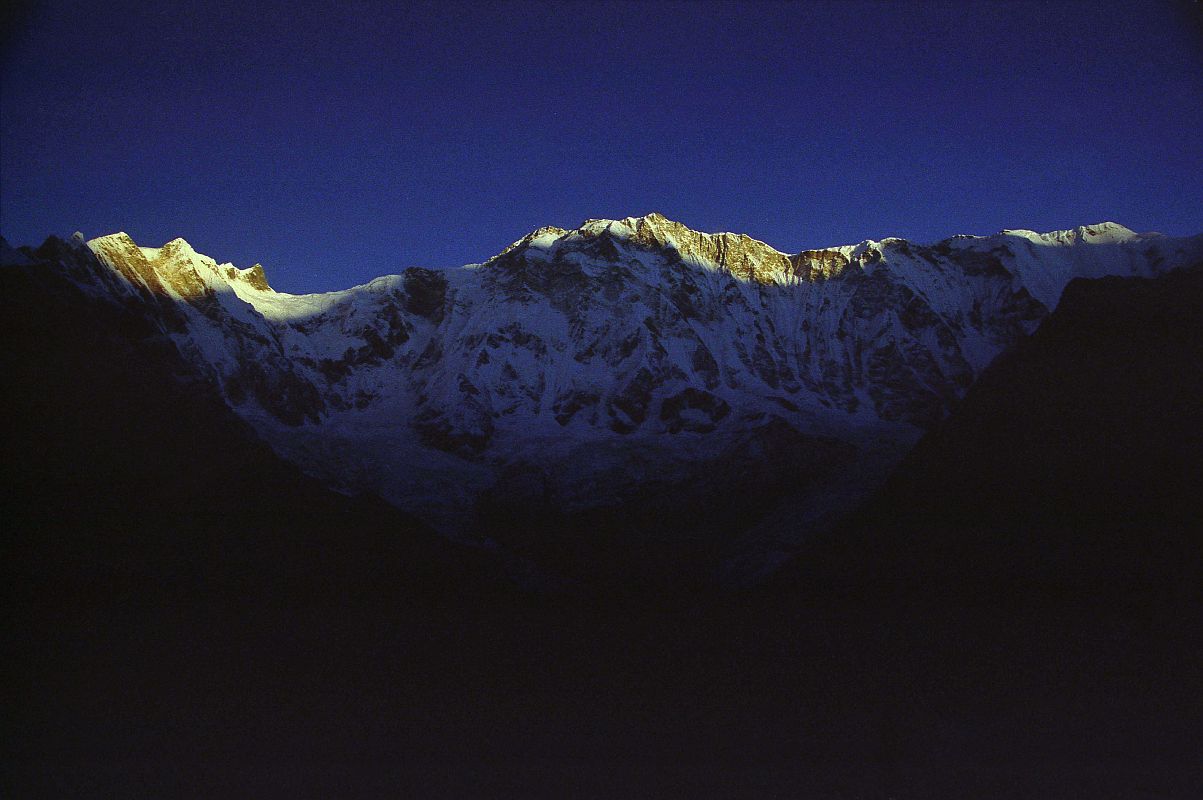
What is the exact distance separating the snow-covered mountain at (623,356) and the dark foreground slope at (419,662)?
60.1ft

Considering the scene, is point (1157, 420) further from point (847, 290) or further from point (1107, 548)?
point (847, 290)

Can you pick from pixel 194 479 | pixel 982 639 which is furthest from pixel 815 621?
pixel 194 479

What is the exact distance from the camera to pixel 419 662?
4569cm

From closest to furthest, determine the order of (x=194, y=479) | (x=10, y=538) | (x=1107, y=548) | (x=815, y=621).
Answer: (x=10, y=538), (x=1107, y=548), (x=194, y=479), (x=815, y=621)

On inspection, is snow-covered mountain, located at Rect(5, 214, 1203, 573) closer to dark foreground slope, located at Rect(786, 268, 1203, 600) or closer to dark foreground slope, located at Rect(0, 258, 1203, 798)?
dark foreground slope, located at Rect(786, 268, 1203, 600)

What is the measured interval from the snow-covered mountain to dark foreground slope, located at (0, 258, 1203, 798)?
60.1 ft

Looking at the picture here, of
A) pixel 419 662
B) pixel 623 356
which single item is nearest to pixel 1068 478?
pixel 419 662

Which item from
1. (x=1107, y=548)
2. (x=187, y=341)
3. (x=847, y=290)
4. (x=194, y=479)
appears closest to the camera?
(x=1107, y=548)

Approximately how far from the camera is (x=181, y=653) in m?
38.4

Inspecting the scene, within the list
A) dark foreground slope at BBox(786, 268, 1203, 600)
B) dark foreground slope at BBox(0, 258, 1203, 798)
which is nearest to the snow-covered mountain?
dark foreground slope at BBox(786, 268, 1203, 600)

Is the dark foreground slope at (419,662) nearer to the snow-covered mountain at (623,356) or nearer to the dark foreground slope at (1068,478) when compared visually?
the dark foreground slope at (1068,478)

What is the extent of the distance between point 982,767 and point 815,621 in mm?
16419

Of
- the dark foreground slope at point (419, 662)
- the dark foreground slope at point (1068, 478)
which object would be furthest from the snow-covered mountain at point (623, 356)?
the dark foreground slope at point (419, 662)

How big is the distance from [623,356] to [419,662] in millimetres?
58142
